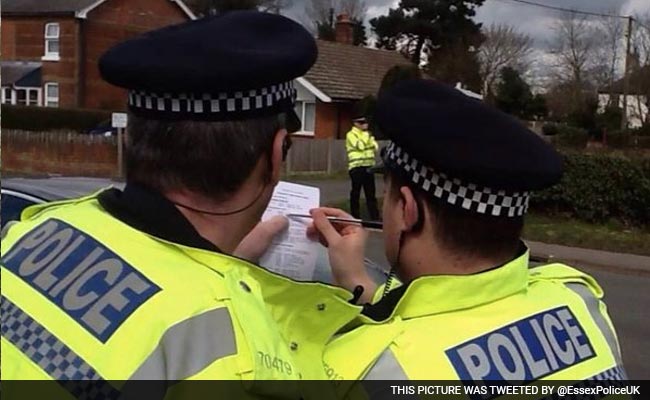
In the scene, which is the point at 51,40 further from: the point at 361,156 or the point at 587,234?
the point at 587,234

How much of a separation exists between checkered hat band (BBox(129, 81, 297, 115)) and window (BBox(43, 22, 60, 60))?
126 ft

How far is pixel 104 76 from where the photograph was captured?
5.63ft

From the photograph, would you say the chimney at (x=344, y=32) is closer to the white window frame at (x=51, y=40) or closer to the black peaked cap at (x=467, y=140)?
the white window frame at (x=51, y=40)

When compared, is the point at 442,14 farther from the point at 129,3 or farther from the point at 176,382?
the point at 176,382

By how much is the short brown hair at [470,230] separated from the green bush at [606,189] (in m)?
12.9

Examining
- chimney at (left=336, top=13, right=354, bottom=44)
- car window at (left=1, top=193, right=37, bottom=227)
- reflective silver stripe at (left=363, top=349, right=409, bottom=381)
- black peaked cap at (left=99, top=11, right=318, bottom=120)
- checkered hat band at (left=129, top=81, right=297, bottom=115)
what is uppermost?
chimney at (left=336, top=13, right=354, bottom=44)

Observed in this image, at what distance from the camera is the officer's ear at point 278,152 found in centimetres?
175

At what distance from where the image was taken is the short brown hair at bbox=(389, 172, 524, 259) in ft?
6.50

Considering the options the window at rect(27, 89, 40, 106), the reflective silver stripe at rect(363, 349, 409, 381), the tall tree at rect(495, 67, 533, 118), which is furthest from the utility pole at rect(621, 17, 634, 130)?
the reflective silver stripe at rect(363, 349, 409, 381)

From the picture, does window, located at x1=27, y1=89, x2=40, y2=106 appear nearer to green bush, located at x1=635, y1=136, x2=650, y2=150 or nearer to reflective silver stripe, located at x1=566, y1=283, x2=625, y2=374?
green bush, located at x1=635, y1=136, x2=650, y2=150

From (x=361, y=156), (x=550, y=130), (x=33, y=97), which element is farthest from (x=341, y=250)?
(x=33, y=97)

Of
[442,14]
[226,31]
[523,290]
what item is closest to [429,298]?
[523,290]

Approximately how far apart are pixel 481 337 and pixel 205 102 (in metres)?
0.75

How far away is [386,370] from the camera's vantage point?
182 centimetres
